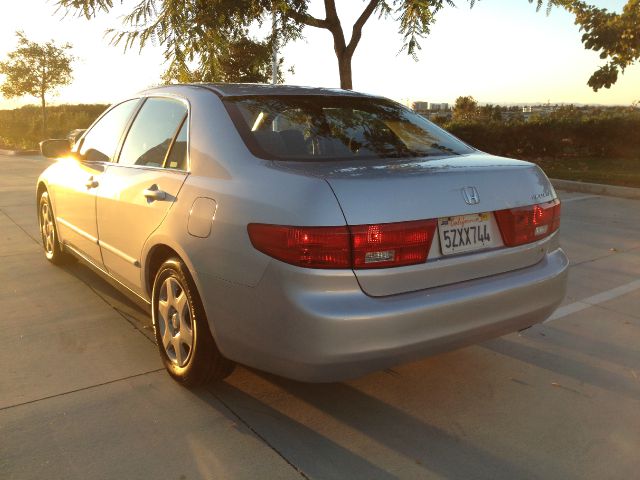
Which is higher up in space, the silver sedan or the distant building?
the distant building

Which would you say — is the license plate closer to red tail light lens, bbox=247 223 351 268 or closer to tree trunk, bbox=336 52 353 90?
red tail light lens, bbox=247 223 351 268

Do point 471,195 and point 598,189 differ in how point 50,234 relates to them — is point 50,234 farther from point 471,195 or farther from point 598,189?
point 598,189

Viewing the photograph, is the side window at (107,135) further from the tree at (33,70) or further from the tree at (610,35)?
the tree at (33,70)

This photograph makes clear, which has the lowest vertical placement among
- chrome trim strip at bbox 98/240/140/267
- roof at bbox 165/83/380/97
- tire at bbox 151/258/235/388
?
tire at bbox 151/258/235/388

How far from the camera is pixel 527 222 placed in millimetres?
3033

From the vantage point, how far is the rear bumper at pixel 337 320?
8.09ft

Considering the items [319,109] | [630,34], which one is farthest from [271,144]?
[630,34]

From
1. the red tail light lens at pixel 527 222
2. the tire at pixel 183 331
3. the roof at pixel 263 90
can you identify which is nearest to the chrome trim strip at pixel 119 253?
the tire at pixel 183 331

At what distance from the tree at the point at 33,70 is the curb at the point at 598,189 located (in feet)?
84.3

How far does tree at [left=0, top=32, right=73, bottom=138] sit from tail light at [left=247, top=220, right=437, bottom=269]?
30.5 m

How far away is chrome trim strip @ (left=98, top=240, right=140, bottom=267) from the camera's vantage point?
3621mm

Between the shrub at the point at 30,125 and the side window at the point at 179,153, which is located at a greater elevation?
the shrub at the point at 30,125

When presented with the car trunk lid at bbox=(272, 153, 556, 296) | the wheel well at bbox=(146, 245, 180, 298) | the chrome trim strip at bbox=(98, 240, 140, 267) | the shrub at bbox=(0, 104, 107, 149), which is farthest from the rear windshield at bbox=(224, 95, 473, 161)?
the shrub at bbox=(0, 104, 107, 149)

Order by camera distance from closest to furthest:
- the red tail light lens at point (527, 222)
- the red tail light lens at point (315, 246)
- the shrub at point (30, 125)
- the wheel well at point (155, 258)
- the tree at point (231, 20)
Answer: the red tail light lens at point (315, 246)
the red tail light lens at point (527, 222)
the wheel well at point (155, 258)
the tree at point (231, 20)
the shrub at point (30, 125)
